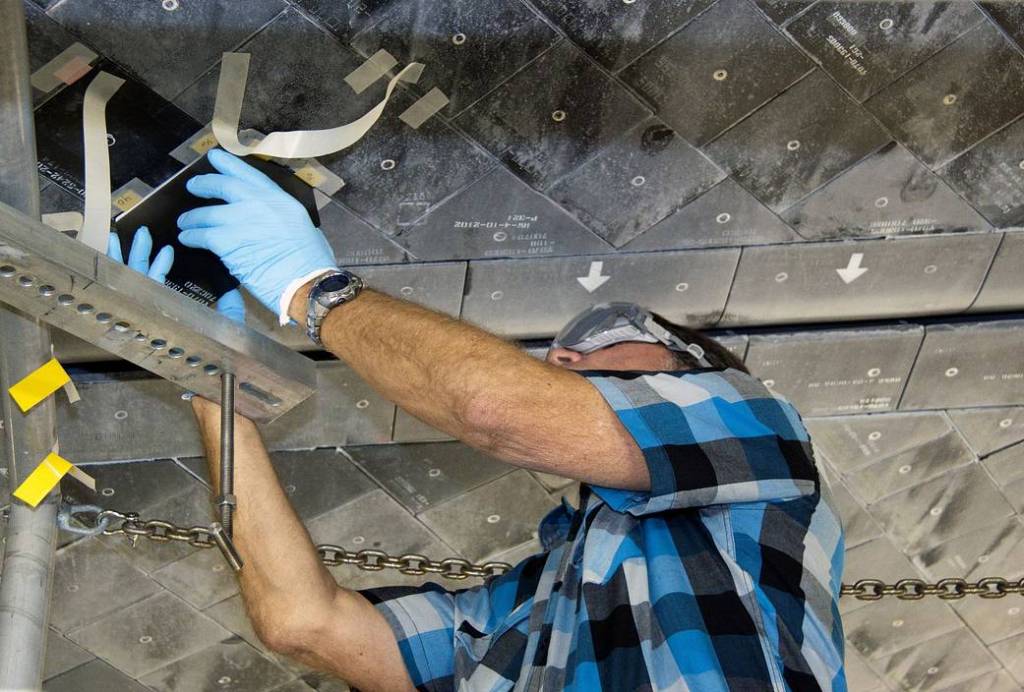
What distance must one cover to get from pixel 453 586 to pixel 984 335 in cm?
128

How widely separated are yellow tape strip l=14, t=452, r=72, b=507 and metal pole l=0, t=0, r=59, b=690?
0.01m

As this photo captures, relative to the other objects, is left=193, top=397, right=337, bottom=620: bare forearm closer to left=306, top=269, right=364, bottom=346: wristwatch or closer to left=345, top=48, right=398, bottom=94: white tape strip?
left=306, top=269, right=364, bottom=346: wristwatch

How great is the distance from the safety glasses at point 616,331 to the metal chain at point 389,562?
21.7 inches

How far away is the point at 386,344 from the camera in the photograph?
7.07ft

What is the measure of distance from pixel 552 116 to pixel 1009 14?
0.77m

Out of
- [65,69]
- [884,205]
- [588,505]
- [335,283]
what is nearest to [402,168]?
[335,283]

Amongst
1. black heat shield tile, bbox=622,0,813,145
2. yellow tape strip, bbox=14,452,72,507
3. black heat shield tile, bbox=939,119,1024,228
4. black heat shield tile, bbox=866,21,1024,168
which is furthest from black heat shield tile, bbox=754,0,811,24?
yellow tape strip, bbox=14,452,72,507

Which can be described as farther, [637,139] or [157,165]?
[637,139]

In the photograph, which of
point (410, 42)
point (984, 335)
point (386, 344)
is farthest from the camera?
point (984, 335)

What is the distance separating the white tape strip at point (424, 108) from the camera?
238 centimetres

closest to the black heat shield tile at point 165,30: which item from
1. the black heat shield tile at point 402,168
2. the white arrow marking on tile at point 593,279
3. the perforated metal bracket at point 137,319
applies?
the black heat shield tile at point 402,168

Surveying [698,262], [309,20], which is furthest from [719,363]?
[309,20]

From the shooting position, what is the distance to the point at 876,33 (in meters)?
2.44

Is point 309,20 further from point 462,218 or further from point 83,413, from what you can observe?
point 83,413
